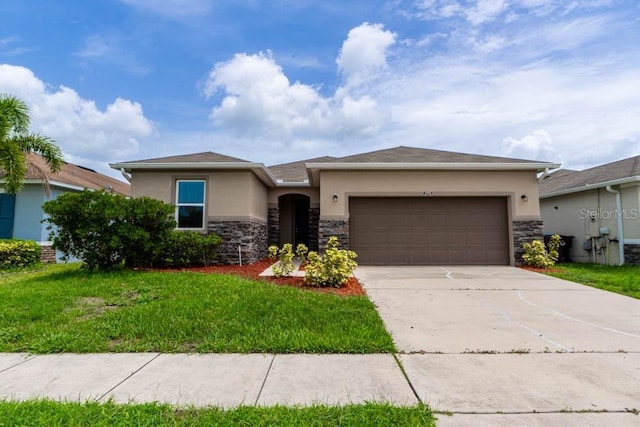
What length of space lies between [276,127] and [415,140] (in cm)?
740

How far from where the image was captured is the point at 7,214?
12.2m

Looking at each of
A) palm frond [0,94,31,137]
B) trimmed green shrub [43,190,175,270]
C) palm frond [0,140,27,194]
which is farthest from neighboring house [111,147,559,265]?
palm frond [0,94,31,137]

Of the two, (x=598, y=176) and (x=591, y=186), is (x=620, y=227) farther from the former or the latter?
(x=598, y=176)

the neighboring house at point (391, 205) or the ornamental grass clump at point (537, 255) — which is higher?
the neighboring house at point (391, 205)

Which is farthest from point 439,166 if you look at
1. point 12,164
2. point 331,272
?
point 12,164

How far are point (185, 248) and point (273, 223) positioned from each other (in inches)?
197

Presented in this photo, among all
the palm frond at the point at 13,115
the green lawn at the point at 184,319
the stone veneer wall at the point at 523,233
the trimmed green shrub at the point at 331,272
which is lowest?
the green lawn at the point at 184,319

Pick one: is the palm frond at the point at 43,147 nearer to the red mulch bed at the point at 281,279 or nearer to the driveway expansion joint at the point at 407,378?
the red mulch bed at the point at 281,279

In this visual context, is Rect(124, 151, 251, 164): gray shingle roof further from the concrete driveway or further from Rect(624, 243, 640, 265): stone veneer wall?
Rect(624, 243, 640, 265): stone veneer wall

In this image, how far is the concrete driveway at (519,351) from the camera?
265 centimetres

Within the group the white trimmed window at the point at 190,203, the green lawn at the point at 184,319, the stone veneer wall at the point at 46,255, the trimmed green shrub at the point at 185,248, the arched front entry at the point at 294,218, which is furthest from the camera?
the arched front entry at the point at 294,218

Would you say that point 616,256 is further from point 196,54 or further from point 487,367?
point 196,54

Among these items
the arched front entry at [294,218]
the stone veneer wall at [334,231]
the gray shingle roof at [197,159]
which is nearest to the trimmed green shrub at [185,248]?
the gray shingle roof at [197,159]

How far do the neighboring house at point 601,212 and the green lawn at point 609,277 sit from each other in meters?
0.85
